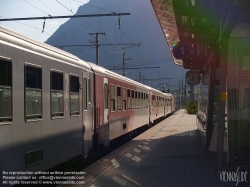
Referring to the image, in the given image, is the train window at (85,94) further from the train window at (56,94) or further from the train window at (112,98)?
the train window at (112,98)

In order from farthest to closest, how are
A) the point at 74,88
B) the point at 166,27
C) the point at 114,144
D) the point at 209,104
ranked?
the point at 114,144 → the point at 166,27 → the point at 209,104 → the point at 74,88

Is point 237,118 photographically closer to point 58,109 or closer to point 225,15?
point 225,15

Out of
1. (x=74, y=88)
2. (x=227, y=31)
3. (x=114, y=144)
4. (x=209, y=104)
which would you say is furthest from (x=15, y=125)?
(x=114, y=144)

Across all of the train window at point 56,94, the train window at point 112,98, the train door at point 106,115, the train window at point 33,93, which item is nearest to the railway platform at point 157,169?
the train door at point 106,115

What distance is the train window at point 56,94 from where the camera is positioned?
8984 mm

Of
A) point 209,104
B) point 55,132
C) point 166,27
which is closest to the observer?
point 55,132

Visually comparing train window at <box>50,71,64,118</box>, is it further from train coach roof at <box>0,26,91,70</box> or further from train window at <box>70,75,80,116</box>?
train window at <box>70,75,80,116</box>

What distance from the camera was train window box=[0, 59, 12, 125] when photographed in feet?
21.6

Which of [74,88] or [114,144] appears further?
[114,144]

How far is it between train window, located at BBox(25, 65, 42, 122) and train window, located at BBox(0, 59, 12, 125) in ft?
2.28

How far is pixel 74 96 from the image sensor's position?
10.7 metres

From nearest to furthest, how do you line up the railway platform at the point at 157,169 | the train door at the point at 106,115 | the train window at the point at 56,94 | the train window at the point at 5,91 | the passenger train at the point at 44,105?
the train window at the point at 5,91 → the passenger train at the point at 44,105 → the train window at the point at 56,94 → the railway platform at the point at 157,169 → the train door at the point at 106,115

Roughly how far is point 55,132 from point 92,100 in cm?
392

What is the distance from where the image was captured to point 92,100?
12.9 metres
